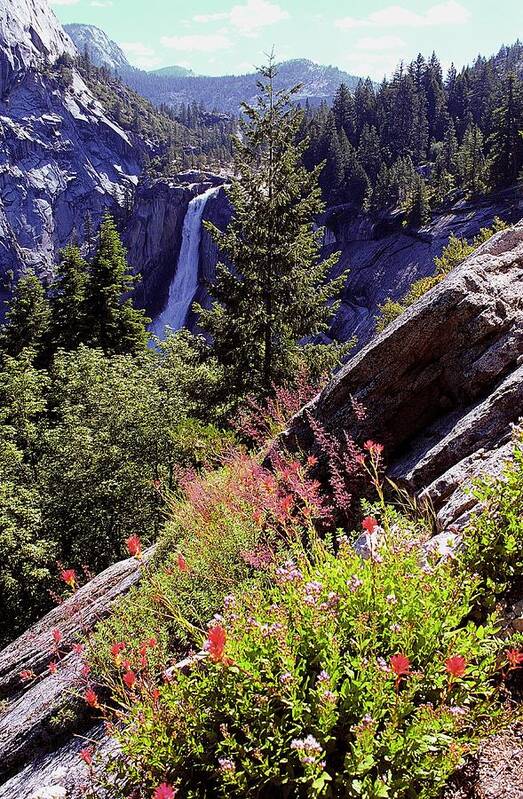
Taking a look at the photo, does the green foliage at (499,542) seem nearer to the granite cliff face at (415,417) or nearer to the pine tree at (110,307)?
the granite cliff face at (415,417)

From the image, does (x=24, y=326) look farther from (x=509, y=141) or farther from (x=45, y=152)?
(x=45, y=152)

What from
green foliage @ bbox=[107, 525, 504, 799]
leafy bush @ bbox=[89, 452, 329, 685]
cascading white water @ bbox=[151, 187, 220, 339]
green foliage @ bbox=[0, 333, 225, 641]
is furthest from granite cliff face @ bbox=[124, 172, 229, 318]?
→ green foliage @ bbox=[107, 525, 504, 799]

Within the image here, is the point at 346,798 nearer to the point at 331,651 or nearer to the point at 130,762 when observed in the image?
the point at 331,651

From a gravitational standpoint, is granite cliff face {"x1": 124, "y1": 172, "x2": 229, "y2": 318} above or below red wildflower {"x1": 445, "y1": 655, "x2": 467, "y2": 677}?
above

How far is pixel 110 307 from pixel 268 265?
11.0 m

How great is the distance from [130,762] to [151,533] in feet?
17.7

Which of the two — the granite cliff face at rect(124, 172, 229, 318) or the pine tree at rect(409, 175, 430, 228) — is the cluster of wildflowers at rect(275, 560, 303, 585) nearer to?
the pine tree at rect(409, 175, 430, 228)

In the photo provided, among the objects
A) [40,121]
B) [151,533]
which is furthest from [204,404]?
[40,121]

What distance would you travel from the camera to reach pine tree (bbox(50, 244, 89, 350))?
20.6 meters

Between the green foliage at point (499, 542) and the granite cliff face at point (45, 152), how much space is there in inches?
4180

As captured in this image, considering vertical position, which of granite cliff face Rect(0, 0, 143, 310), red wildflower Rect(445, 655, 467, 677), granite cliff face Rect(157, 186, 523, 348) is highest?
granite cliff face Rect(0, 0, 143, 310)

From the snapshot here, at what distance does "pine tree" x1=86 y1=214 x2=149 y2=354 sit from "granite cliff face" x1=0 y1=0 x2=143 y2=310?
8509 centimetres

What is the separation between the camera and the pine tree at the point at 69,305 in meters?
20.6

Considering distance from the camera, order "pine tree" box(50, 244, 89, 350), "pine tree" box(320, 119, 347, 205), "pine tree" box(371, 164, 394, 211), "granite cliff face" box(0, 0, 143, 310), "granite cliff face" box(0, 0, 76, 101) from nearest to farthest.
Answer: "pine tree" box(50, 244, 89, 350)
"pine tree" box(371, 164, 394, 211)
"pine tree" box(320, 119, 347, 205)
"granite cliff face" box(0, 0, 143, 310)
"granite cliff face" box(0, 0, 76, 101)
